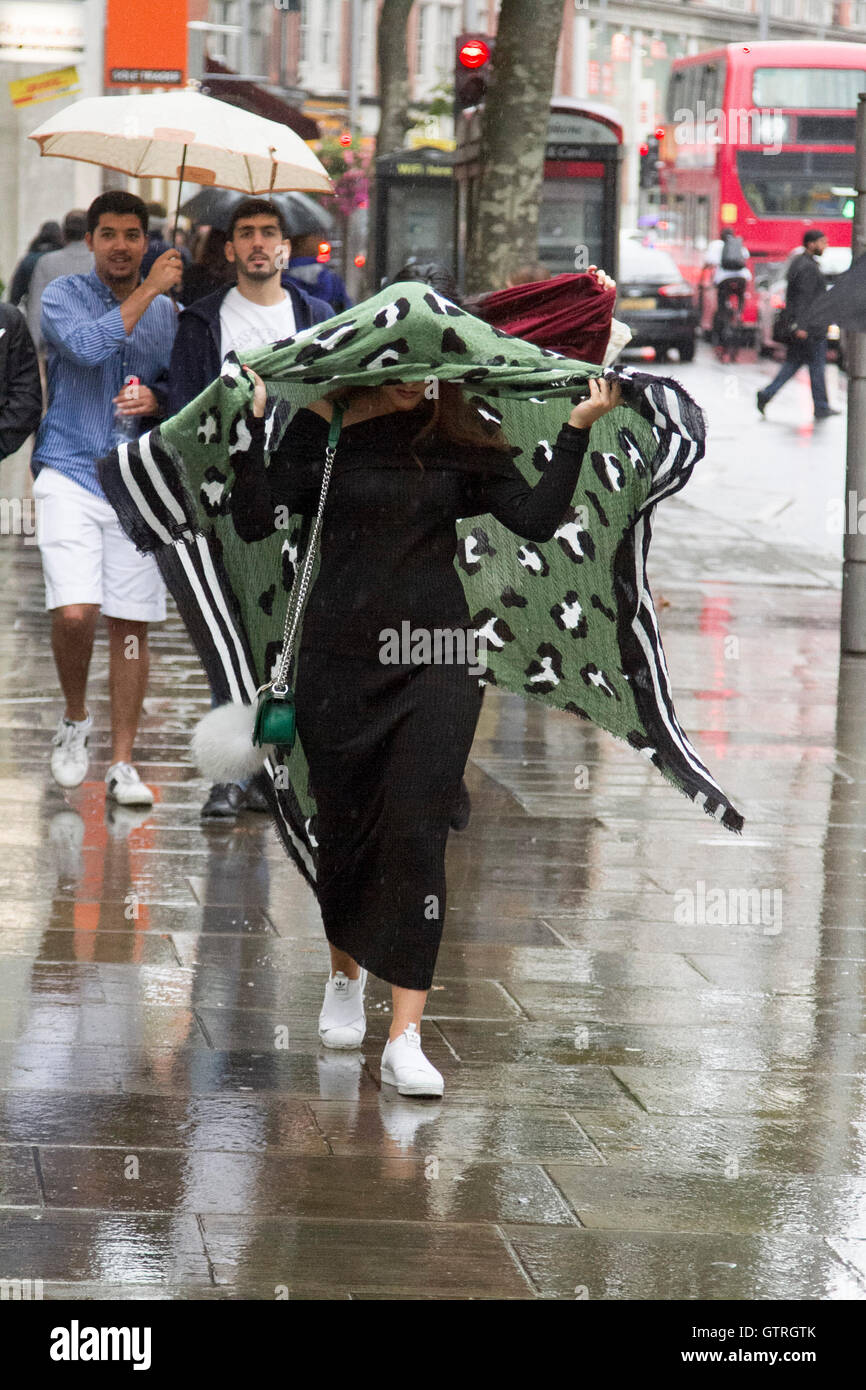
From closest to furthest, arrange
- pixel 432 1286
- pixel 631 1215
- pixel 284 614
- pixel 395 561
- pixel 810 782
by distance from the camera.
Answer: pixel 432 1286, pixel 631 1215, pixel 395 561, pixel 284 614, pixel 810 782

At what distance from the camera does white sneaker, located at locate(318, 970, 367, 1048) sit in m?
5.27

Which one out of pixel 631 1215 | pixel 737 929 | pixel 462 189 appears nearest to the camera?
pixel 631 1215

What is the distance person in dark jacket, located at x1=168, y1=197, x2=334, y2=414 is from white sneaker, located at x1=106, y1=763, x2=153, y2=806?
1.26 meters

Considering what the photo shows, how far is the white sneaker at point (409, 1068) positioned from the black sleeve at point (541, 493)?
1.17 metres

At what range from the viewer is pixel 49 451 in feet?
25.2

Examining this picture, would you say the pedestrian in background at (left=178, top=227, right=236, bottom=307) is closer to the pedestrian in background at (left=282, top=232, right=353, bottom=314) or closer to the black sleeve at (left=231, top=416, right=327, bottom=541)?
the pedestrian in background at (left=282, top=232, right=353, bottom=314)

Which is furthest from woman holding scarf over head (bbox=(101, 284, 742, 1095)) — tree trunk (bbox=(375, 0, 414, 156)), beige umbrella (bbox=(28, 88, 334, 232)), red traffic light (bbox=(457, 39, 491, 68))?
tree trunk (bbox=(375, 0, 414, 156))

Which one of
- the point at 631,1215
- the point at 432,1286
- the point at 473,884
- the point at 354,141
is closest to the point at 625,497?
the point at 473,884

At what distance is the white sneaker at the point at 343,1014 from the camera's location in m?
5.27

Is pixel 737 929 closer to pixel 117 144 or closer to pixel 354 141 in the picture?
pixel 117 144

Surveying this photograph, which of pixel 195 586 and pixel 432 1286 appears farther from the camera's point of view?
pixel 195 586

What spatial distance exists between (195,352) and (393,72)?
26476mm

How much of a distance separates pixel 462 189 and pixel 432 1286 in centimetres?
1812

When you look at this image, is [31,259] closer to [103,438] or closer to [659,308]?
[103,438]
